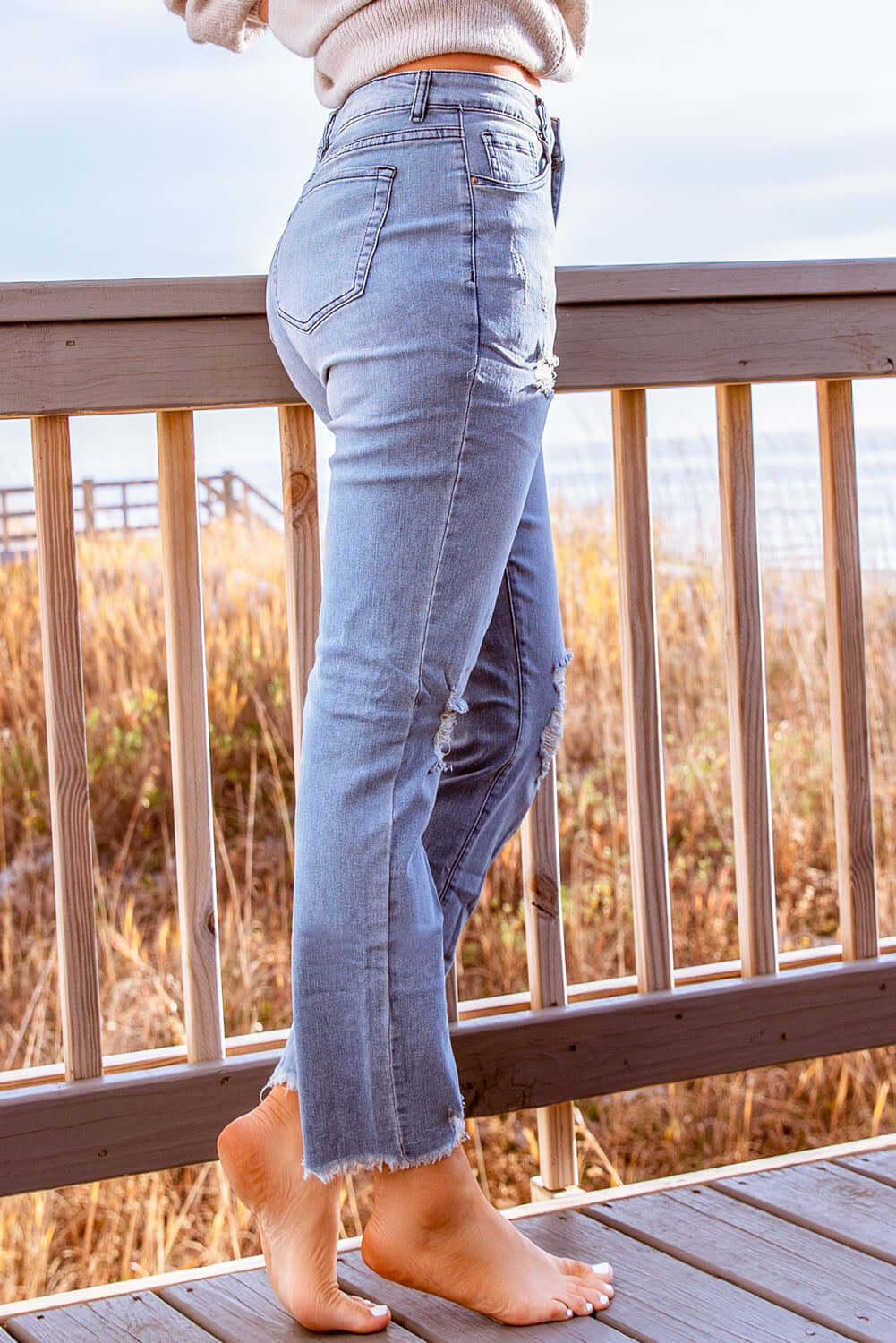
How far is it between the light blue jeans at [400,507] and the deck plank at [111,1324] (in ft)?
0.80

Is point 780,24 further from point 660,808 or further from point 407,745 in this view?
point 407,745

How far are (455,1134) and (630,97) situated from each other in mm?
5594

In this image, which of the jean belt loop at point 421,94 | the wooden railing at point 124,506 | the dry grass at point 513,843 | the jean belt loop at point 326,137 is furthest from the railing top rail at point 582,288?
the wooden railing at point 124,506

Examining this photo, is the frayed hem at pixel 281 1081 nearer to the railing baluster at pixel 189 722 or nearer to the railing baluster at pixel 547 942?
the railing baluster at pixel 189 722

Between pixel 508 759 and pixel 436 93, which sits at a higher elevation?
pixel 436 93

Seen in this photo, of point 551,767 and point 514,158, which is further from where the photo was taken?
point 551,767

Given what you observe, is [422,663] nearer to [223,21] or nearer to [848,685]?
[223,21]

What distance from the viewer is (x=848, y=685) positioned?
155 cm

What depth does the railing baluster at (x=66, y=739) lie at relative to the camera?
Answer: 1.25 meters

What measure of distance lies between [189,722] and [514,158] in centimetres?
67

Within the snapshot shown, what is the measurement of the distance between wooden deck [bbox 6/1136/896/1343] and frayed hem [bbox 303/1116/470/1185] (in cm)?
17

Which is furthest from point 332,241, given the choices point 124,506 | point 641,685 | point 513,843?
point 124,506

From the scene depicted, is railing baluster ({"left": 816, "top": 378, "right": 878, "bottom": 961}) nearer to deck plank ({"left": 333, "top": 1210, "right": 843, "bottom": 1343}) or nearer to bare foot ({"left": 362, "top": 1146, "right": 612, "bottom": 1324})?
deck plank ({"left": 333, "top": 1210, "right": 843, "bottom": 1343})

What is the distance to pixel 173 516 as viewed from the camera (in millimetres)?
1300
